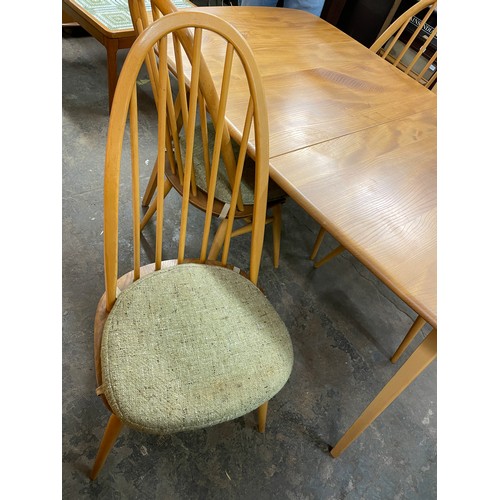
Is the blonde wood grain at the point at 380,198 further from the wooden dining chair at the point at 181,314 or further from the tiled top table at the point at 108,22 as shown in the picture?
the tiled top table at the point at 108,22

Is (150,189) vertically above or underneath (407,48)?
underneath

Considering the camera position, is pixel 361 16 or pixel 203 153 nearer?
pixel 203 153

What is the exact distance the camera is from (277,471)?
3.83 feet

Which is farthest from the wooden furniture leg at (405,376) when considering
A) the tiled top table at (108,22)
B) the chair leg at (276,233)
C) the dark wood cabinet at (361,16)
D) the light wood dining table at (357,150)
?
the dark wood cabinet at (361,16)

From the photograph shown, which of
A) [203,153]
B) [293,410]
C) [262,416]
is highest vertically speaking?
[203,153]

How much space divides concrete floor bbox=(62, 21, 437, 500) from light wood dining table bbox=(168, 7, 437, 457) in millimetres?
138

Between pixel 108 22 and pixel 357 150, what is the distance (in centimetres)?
162

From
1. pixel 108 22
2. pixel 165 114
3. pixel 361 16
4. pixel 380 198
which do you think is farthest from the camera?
pixel 361 16

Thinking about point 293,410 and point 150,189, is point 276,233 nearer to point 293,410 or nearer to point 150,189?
point 150,189

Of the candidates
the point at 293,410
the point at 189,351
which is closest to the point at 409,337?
the point at 293,410

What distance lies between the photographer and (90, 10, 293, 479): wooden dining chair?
695 mm

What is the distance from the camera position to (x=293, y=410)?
1.30 metres

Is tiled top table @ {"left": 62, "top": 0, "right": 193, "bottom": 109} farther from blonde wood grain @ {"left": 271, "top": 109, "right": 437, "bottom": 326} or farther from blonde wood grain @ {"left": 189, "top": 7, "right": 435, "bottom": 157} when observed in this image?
blonde wood grain @ {"left": 271, "top": 109, "right": 437, "bottom": 326}

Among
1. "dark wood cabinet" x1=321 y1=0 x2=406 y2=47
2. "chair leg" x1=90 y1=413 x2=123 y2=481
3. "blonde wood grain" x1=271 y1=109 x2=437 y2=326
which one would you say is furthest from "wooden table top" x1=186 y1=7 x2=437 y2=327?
"dark wood cabinet" x1=321 y1=0 x2=406 y2=47
